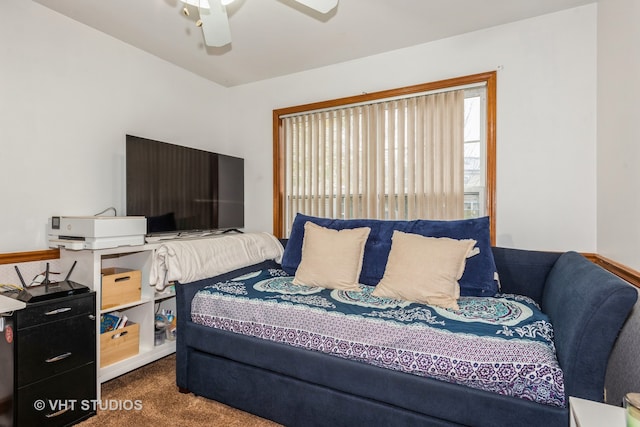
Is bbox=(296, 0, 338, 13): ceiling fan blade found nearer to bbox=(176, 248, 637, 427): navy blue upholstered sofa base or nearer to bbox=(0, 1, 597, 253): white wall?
bbox=(0, 1, 597, 253): white wall

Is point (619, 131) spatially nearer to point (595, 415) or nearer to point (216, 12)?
point (595, 415)

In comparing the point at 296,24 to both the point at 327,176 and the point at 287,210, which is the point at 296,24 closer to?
the point at 327,176

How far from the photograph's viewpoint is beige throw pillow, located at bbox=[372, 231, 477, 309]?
6.25 ft

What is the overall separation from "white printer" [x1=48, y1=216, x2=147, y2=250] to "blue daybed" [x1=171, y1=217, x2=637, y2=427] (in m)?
0.47

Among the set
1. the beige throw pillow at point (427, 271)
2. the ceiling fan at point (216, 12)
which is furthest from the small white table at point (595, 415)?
the ceiling fan at point (216, 12)

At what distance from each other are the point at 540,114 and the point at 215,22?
7.11 feet

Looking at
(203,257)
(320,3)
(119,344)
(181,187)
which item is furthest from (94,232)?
(320,3)

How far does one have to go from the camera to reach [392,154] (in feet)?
9.49

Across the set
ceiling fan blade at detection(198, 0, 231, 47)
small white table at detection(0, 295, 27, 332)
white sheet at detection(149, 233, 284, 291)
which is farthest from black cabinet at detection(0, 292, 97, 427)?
ceiling fan blade at detection(198, 0, 231, 47)

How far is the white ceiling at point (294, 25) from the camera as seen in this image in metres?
2.23

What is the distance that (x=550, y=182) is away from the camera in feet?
7.84

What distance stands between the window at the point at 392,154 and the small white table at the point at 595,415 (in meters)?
1.65

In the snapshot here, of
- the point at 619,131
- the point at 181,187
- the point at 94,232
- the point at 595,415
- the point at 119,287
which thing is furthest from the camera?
the point at 181,187

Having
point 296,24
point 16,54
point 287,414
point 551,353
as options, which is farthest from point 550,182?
point 16,54
